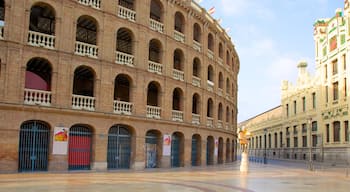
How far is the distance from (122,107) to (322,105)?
39.4 metres

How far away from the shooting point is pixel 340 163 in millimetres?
51469

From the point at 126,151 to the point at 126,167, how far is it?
3.93 ft

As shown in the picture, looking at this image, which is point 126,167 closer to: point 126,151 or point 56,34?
point 126,151

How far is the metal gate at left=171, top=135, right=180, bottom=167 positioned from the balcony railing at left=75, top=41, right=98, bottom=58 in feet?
36.0

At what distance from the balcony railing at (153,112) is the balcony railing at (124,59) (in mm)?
3807

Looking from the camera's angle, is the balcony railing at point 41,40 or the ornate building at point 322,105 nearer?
the balcony railing at point 41,40

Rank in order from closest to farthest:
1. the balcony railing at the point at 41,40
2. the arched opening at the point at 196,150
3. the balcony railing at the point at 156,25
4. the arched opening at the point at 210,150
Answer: the balcony railing at the point at 41,40
the balcony railing at the point at 156,25
the arched opening at the point at 196,150
the arched opening at the point at 210,150

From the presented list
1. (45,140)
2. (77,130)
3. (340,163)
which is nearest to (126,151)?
(77,130)

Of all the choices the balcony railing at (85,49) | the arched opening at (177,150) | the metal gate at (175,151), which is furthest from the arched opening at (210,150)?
the balcony railing at (85,49)

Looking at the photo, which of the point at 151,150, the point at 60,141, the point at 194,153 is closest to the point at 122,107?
the point at 151,150

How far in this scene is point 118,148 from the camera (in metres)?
29.4

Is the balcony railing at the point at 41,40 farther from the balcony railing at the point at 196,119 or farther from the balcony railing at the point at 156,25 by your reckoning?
the balcony railing at the point at 196,119

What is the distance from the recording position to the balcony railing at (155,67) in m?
31.7

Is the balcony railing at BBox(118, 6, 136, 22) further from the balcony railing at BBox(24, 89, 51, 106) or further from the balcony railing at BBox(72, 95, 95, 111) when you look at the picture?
the balcony railing at BBox(24, 89, 51, 106)
